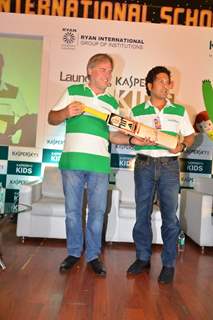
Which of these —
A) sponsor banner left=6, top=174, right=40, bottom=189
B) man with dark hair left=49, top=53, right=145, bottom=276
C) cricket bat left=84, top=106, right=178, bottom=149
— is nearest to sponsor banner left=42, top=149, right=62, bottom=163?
sponsor banner left=6, top=174, right=40, bottom=189

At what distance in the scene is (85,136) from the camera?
8.95ft

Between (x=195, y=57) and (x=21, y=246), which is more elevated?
(x=195, y=57)

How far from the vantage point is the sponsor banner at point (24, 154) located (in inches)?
194

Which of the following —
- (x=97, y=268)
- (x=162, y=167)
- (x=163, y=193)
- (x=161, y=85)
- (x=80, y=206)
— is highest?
(x=161, y=85)

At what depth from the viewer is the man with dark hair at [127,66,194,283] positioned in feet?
8.86

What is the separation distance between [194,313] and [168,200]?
798mm

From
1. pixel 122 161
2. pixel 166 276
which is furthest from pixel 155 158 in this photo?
pixel 122 161

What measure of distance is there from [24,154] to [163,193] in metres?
2.66

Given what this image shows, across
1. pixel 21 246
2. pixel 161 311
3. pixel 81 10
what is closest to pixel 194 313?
pixel 161 311

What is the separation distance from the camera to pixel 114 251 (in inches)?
145

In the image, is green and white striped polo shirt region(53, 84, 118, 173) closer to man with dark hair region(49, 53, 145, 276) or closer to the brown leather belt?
man with dark hair region(49, 53, 145, 276)

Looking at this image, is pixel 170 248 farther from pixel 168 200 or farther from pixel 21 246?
pixel 21 246

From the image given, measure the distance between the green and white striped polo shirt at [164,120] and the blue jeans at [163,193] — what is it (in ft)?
0.18

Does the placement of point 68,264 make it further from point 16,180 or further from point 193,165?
point 193,165
